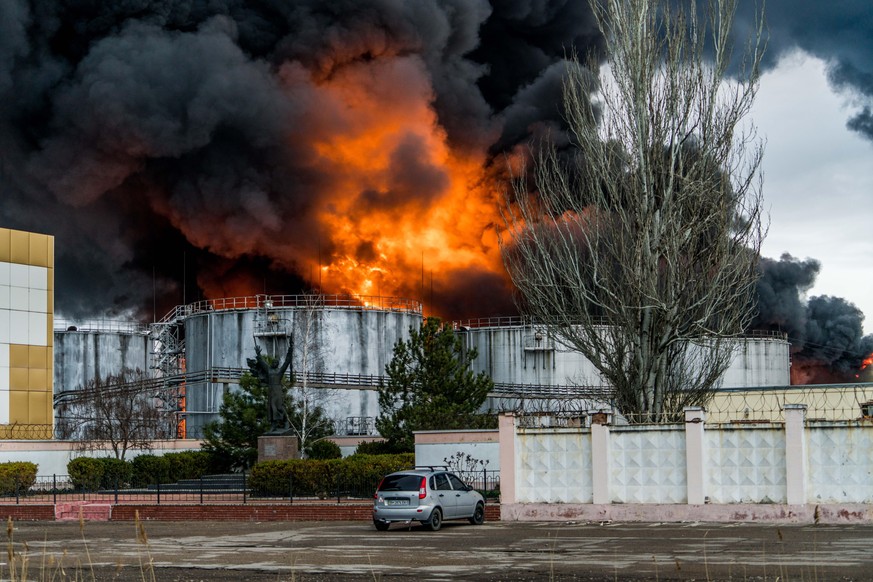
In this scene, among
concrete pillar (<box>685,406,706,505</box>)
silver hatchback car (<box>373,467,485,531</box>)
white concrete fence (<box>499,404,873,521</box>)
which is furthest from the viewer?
concrete pillar (<box>685,406,706,505</box>)

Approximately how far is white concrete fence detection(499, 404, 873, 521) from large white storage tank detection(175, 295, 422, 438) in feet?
123

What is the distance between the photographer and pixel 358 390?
7038 centimetres

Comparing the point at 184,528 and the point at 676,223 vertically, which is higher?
the point at 676,223

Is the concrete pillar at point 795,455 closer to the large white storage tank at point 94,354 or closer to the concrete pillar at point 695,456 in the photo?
the concrete pillar at point 695,456

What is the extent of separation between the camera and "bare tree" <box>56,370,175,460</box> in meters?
56.2

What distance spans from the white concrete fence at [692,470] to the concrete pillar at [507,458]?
0.03m

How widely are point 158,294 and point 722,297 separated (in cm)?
7260

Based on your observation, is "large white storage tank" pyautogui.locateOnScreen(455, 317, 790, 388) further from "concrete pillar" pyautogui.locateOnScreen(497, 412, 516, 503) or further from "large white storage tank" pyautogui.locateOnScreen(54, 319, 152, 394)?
"concrete pillar" pyautogui.locateOnScreen(497, 412, 516, 503)

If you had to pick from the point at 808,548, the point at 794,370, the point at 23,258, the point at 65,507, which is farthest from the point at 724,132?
the point at 794,370

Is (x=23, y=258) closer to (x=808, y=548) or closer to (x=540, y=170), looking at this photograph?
(x=540, y=170)

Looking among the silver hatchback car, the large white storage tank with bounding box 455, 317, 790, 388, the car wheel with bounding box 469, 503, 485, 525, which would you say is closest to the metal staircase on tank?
the large white storage tank with bounding box 455, 317, 790, 388

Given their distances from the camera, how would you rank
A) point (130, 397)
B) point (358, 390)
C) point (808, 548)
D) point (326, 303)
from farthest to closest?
1. point (326, 303)
2. point (358, 390)
3. point (130, 397)
4. point (808, 548)

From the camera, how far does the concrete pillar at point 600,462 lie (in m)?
29.5

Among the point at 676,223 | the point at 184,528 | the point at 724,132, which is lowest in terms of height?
the point at 184,528
